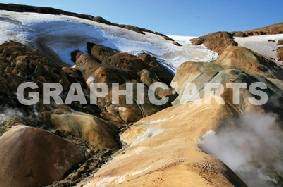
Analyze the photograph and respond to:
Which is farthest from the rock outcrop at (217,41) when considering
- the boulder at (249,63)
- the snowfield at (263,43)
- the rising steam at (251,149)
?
the rising steam at (251,149)

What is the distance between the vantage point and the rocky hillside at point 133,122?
2113cm

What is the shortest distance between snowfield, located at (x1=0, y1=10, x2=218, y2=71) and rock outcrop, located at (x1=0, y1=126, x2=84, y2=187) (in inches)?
915

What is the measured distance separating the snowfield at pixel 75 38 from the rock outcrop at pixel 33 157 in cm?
2323

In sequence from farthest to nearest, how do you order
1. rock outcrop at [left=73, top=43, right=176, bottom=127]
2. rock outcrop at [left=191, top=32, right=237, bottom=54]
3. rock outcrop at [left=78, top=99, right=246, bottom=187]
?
rock outcrop at [left=191, top=32, right=237, bottom=54] < rock outcrop at [left=73, top=43, right=176, bottom=127] < rock outcrop at [left=78, top=99, right=246, bottom=187]

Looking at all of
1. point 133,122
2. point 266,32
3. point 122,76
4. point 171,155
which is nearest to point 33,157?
point 171,155

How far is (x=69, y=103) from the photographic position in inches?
1431

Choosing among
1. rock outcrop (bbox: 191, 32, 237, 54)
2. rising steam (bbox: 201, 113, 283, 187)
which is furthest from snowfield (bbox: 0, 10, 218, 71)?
rising steam (bbox: 201, 113, 283, 187)

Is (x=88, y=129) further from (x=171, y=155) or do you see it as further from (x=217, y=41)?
(x=217, y=41)

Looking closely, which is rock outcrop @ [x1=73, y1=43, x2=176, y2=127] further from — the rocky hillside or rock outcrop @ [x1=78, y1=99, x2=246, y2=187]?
rock outcrop @ [x1=78, y1=99, x2=246, y2=187]

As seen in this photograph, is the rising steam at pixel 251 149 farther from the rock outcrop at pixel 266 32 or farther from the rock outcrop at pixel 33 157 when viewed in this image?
the rock outcrop at pixel 266 32

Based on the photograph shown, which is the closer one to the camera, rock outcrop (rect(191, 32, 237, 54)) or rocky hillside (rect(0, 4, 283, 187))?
rocky hillside (rect(0, 4, 283, 187))

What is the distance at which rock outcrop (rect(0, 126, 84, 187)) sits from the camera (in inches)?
933

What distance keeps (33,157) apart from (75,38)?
A: 36.0 m

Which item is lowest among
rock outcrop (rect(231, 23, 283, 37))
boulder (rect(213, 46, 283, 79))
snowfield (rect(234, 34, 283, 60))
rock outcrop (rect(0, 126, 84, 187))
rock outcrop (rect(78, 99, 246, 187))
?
rock outcrop (rect(0, 126, 84, 187))
